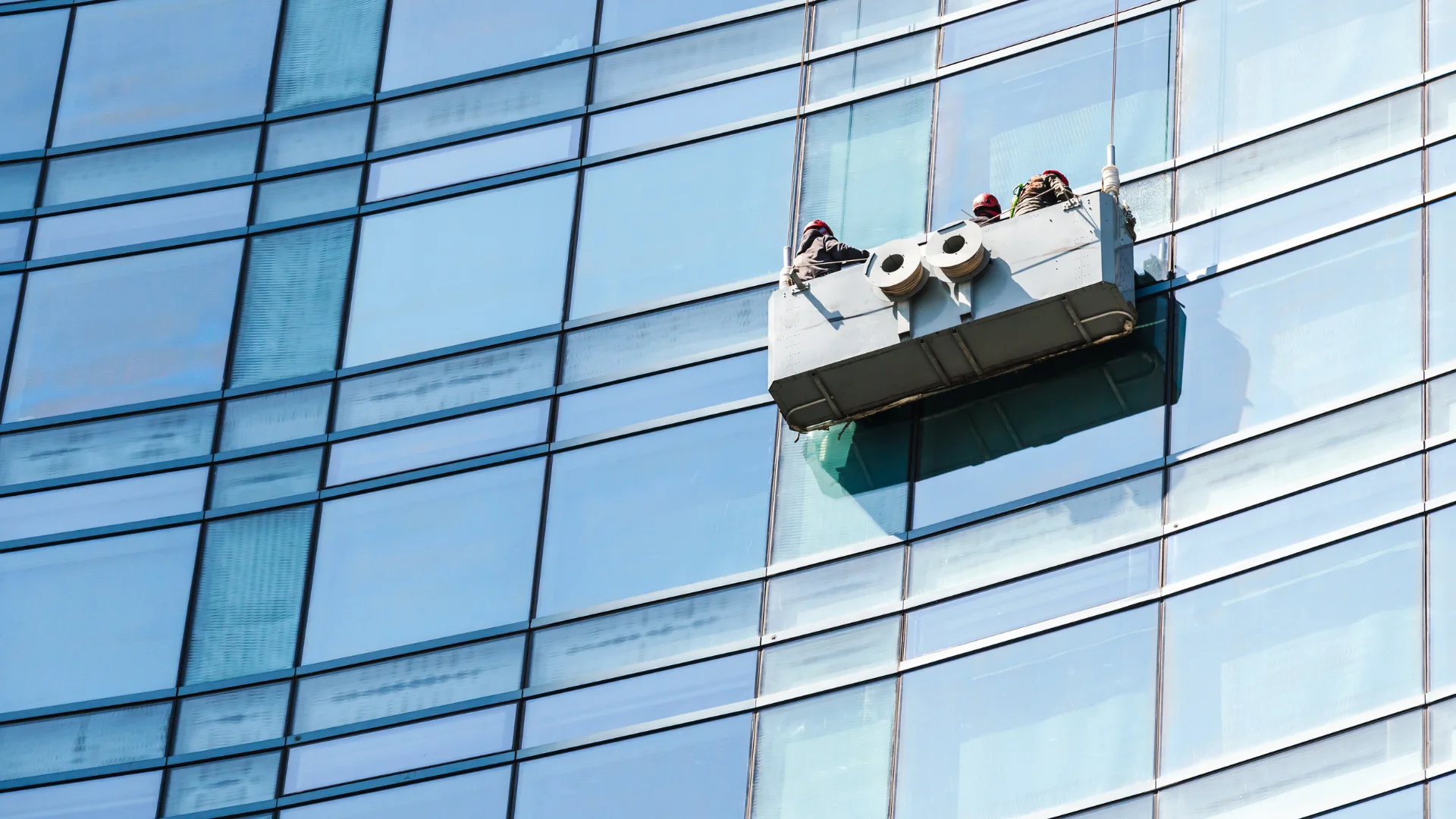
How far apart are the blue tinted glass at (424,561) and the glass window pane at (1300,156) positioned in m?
6.74

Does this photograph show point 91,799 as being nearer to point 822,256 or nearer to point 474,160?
point 474,160

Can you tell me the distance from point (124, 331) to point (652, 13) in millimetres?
6485

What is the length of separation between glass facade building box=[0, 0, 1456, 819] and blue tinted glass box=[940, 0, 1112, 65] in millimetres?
46

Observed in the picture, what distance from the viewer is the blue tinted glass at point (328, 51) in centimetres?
2942

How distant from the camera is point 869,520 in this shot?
2423cm

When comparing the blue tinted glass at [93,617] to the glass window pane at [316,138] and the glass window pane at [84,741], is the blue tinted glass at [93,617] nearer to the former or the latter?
the glass window pane at [84,741]

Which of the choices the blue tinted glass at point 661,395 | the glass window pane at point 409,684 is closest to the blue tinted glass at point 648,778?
the glass window pane at point 409,684

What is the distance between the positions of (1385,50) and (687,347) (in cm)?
705

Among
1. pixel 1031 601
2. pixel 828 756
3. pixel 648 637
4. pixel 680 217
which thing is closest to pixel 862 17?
pixel 680 217

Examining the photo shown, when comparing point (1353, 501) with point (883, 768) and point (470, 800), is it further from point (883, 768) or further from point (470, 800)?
point (470, 800)

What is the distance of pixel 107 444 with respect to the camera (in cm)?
2750

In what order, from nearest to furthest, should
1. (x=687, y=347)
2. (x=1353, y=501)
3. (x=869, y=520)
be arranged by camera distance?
(x=1353, y=501), (x=869, y=520), (x=687, y=347)

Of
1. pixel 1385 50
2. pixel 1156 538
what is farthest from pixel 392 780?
pixel 1385 50

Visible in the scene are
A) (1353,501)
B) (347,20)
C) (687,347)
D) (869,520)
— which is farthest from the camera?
(347,20)
